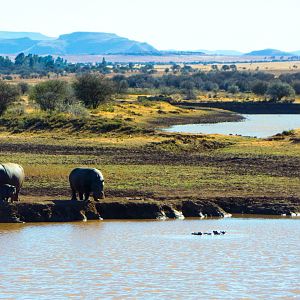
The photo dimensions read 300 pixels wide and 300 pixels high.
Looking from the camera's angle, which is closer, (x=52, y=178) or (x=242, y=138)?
(x=52, y=178)

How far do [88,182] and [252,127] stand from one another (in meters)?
48.9

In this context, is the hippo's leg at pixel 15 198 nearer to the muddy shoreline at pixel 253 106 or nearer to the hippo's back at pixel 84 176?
the hippo's back at pixel 84 176

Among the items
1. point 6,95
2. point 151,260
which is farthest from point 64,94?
point 151,260

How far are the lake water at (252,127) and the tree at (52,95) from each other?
30.1 feet

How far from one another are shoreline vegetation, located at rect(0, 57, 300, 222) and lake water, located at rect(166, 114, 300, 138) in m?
3.19

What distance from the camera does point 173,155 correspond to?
46.9 m

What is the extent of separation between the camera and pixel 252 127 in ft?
252

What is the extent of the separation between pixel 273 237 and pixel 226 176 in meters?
11.6

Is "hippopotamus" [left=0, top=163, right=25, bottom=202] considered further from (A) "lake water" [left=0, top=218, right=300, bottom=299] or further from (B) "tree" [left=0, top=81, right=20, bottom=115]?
(B) "tree" [left=0, top=81, right=20, bottom=115]

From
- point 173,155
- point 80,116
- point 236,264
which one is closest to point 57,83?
point 80,116

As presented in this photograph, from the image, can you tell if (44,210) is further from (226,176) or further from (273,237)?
(226,176)

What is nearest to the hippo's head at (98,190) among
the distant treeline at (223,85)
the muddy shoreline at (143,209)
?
the muddy shoreline at (143,209)

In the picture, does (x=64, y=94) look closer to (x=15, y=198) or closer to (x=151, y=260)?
(x=15, y=198)

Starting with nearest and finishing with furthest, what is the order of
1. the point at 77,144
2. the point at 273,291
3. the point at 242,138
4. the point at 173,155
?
the point at 273,291 → the point at 173,155 → the point at 77,144 → the point at 242,138
